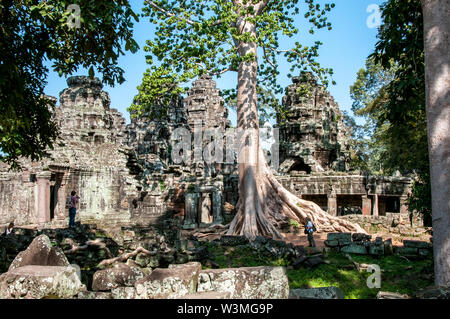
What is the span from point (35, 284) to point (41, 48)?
5.07m

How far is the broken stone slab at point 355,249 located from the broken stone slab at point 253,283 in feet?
20.2

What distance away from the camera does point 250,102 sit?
12.9 m

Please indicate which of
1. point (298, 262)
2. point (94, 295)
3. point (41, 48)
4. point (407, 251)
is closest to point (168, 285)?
point (94, 295)

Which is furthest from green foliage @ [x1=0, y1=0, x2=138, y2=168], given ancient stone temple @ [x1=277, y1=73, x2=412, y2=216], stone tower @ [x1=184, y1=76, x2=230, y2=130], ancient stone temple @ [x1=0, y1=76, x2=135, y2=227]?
stone tower @ [x1=184, y1=76, x2=230, y2=130]

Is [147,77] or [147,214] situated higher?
[147,77]

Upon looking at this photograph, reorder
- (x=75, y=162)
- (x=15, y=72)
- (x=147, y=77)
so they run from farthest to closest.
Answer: (x=75, y=162) < (x=147, y=77) < (x=15, y=72)

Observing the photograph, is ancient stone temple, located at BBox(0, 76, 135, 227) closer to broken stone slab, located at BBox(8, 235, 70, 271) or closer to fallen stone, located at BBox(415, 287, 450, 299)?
broken stone slab, located at BBox(8, 235, 70, 271)

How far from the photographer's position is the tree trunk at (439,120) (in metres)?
5.23

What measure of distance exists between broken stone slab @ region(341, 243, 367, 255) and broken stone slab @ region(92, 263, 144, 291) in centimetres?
642

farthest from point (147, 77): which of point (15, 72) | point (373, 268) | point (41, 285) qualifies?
point (41, 285)

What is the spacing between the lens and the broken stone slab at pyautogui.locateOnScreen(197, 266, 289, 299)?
11.0 feet

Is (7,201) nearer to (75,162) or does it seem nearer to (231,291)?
(75,162)

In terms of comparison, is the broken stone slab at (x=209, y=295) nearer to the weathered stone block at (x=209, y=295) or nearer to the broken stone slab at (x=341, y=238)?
the weathered stone block at (x=209, y=295)

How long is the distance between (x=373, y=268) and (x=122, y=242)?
5.59m
